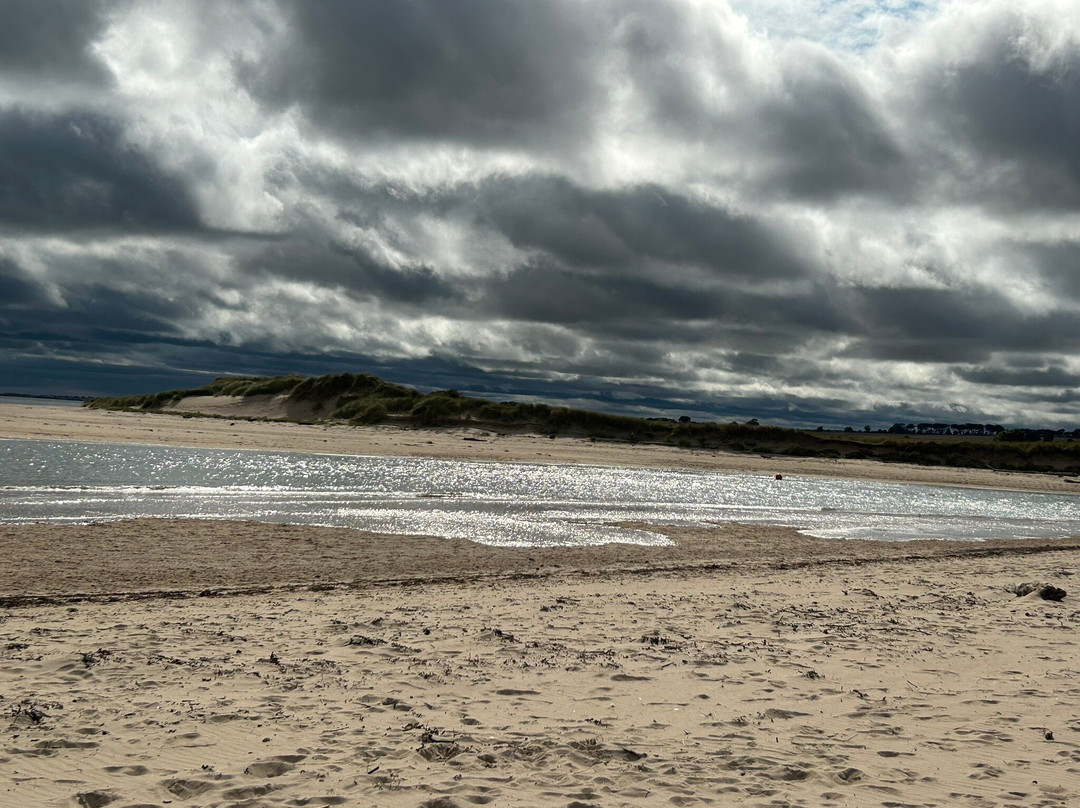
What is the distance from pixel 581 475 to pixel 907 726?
3076cm

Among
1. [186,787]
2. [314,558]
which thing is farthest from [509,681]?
[314,558]

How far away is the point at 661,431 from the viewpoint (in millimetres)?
70000

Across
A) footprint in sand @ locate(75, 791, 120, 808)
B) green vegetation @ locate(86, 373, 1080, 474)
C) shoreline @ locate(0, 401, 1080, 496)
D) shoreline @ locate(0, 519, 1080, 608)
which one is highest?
green vegetation @ locate(86, 373, 1080, 474)

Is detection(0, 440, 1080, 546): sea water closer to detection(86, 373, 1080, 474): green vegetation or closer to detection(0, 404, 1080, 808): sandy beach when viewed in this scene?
detection(0, 404, 1080, 808): sandy beach

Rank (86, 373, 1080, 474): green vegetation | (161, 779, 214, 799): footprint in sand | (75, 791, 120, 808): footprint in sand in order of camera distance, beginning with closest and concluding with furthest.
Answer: (75, 791, 120, 808): footprint in sand, (161, 779, 214, 799): footprint in sand, (86, 373, 1080, 474): green vegetation

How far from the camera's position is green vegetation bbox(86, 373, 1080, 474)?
6644 centimetres

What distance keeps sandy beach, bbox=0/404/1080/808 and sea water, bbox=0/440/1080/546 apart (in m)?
4.50

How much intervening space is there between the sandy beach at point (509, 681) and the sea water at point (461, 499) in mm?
4499

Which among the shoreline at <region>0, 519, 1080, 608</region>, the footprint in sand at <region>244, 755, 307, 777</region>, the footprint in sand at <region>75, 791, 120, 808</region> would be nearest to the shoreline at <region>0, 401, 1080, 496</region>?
the shoreline at <region>0, 519, 1080, 608</region>

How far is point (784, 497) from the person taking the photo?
110 feet

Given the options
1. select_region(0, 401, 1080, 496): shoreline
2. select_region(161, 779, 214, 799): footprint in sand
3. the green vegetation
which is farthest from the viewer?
the green vegetation

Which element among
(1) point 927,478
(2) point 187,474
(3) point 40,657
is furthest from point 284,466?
(1) point 927,478

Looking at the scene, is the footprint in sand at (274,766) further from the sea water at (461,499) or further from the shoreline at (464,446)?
the shoreline at (464,446)

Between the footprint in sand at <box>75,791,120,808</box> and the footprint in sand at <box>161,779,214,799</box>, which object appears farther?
the footprint in sand at <box>161,779,214,799</box>
